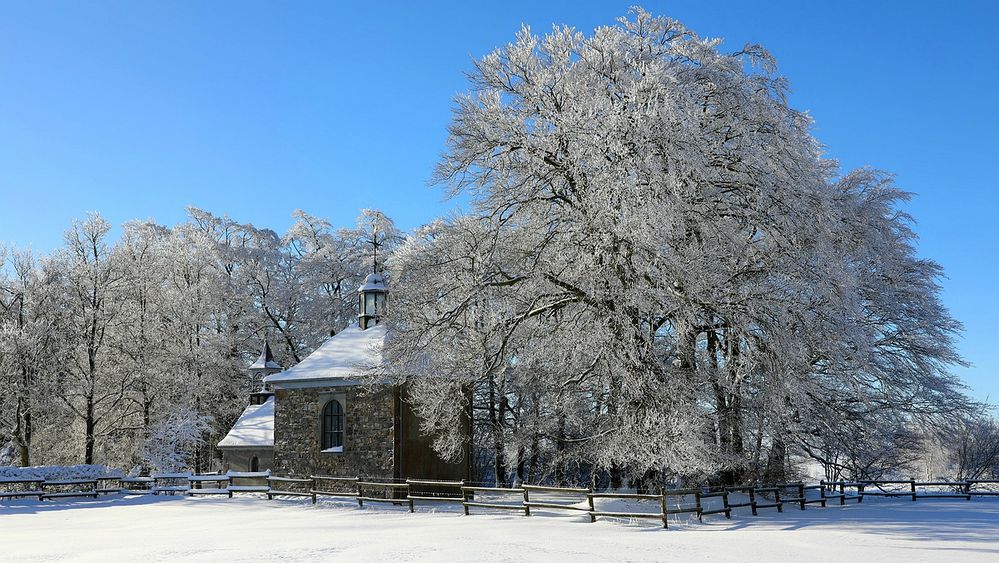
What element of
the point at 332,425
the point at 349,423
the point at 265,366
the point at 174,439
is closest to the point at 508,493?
the point at 349,423

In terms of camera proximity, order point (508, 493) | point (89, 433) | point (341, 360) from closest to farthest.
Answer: point (508, 493), point (341, 360), point (89, 433)

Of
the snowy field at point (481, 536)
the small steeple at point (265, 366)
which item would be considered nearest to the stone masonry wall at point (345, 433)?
the snowy field at point (481, 536)

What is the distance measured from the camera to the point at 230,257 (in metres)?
43.1

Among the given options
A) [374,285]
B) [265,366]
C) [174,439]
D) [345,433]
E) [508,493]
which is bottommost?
[508,493]

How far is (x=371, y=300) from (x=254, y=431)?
6774 millimetres

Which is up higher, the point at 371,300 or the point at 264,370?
the point at 371,300

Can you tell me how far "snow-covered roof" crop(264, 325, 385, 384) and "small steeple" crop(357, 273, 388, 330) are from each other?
804 millimetres

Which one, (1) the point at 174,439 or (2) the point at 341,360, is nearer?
(2) the point at 341,360

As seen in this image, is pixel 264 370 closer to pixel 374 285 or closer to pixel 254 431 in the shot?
pixel 254 431

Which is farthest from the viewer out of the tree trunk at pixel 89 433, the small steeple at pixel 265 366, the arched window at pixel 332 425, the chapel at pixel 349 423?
the small steeple at pixel 265 366

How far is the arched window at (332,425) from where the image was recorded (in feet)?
84.5

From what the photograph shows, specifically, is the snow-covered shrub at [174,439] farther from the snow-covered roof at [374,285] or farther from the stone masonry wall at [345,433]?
the snow-covered roof at [374,285]

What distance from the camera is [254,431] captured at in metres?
31.2

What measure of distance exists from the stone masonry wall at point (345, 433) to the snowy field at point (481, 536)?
9.18 feet
